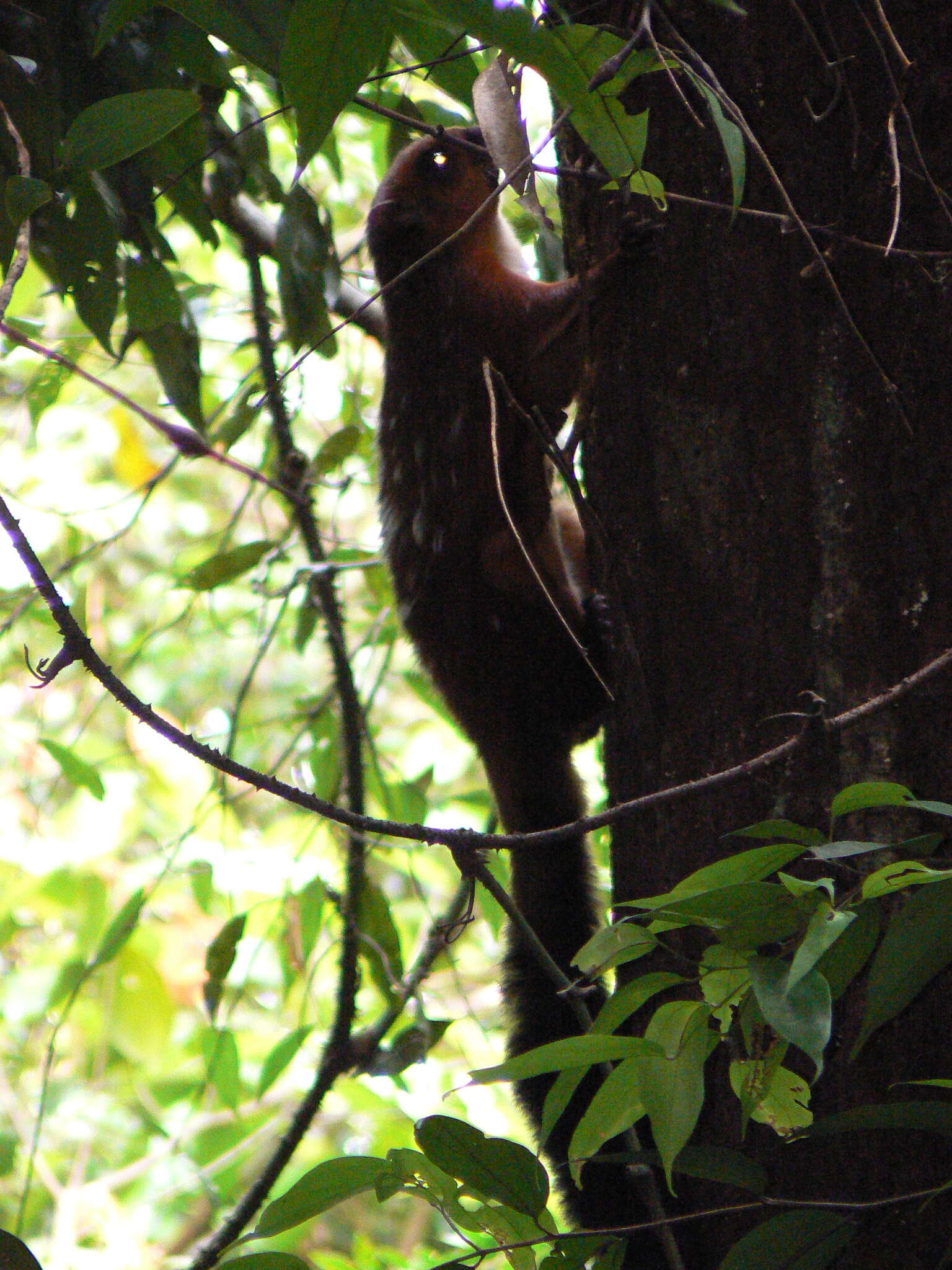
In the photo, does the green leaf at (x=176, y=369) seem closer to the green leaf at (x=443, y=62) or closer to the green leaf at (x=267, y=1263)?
the green leaf at (x=443, y=62)

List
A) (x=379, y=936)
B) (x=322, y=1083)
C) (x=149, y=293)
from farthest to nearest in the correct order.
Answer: (x=379, y=936) < (x=322, y=1083) < (x=149, y=293)

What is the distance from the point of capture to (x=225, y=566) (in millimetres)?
2590

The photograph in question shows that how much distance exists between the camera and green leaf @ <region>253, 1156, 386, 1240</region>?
1.02 m

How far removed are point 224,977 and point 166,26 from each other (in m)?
1.56

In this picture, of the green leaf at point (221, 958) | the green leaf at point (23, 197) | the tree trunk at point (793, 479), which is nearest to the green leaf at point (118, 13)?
the green leaf at point (23, 197)

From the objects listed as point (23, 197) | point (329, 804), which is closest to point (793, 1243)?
point (329, 804)

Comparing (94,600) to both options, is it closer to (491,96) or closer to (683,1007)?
(491,96)

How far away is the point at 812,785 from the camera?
126 cm

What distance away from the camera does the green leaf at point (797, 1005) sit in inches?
32.0

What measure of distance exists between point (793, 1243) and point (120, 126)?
1.31 metres

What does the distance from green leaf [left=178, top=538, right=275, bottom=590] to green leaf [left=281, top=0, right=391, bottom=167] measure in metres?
1.55

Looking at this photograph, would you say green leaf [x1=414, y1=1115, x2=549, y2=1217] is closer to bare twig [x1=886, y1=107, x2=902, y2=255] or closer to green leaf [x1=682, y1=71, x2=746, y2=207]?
green leaf [x1=682, y1=71, x2=746, y2=207]

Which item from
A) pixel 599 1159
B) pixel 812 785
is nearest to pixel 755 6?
pixel 812 785

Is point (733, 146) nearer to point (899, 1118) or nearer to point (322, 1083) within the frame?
point (899, 1118)
